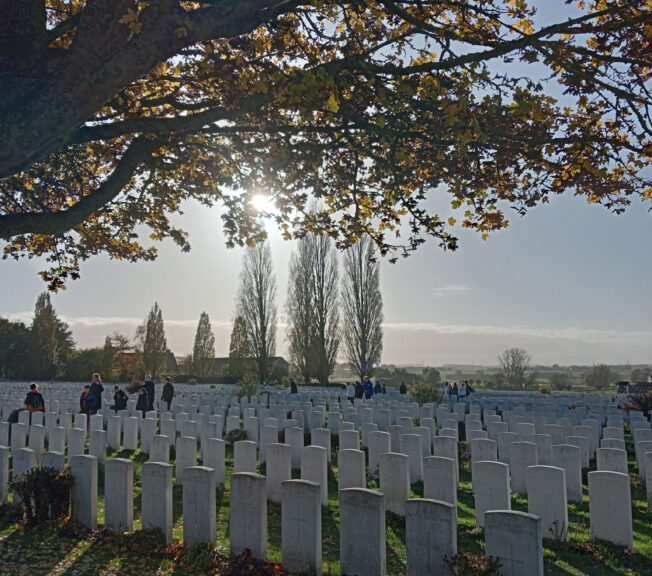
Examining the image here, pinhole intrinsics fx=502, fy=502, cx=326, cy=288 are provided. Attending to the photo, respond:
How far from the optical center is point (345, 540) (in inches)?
179

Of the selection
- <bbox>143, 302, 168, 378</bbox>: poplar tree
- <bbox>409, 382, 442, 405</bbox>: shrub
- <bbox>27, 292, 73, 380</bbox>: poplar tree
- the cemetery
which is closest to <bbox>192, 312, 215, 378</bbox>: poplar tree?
<bbox>143, 302, 168, 378</bbox>: poplar tree

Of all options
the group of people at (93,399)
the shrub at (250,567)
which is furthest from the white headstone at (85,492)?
the group of people at (93,399)

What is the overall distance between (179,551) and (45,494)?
1.99m

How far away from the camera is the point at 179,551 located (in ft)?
17.1

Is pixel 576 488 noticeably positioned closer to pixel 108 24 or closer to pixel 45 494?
pixel 45 494

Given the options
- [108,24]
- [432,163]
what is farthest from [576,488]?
[108,24]

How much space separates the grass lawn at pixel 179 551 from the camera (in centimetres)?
486

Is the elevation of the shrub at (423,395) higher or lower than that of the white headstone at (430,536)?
lower

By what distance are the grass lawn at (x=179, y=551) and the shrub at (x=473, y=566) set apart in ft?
4.21

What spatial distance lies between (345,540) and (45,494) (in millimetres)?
3809

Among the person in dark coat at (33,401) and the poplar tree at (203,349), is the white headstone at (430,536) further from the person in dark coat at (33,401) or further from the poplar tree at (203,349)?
the poplar tree at (203,349)

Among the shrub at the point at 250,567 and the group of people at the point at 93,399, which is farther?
the group of people at the point at 93,399

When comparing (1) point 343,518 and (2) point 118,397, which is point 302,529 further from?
(2) point 118,397

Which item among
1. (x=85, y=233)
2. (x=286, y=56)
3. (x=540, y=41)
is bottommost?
(x=85, y=233)
